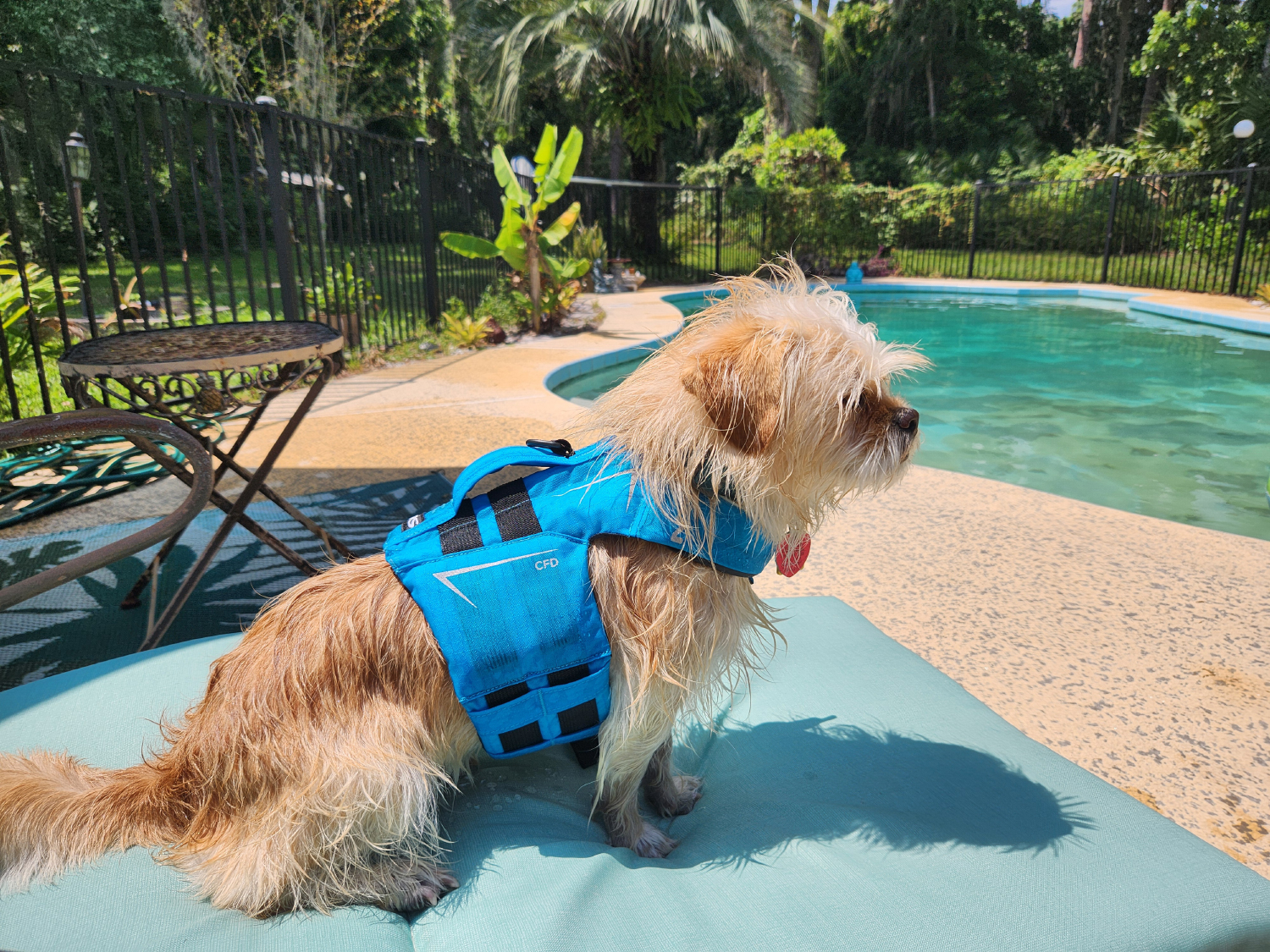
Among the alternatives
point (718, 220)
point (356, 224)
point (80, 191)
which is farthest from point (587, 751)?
point (718, 220)

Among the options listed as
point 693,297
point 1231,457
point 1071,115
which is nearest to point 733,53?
point 693,297

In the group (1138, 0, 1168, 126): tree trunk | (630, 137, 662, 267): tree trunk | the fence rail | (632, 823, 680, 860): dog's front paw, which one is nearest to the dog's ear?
(632, 823, 680, 860): dog's front paw

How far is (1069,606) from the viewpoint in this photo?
351 cm

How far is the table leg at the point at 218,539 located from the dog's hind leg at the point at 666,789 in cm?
193

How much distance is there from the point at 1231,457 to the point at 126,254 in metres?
28.6

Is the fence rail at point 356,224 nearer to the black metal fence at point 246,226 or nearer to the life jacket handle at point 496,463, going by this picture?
the black metal fence at point 246,226

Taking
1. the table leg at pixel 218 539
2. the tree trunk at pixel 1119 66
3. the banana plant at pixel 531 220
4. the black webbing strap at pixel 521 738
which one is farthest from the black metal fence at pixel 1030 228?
the black webbing strap at pixel 521 738

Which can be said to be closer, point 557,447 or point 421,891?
point 421,891

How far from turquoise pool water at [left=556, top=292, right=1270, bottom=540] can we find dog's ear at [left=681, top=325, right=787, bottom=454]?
176 inches

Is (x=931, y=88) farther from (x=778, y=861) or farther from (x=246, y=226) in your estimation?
(x=778, y=861)

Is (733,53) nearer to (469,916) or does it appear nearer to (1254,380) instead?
(1254,380)

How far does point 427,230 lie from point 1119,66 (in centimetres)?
3743

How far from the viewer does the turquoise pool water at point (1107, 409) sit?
7031mm

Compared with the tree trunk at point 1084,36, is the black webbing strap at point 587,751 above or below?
below
